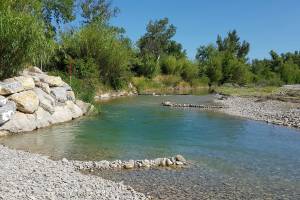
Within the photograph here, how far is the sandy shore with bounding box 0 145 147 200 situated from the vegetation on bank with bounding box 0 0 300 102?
1178 cm

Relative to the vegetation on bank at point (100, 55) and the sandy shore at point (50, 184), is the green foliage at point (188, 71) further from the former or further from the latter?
the sandy shore at point (50, 184)

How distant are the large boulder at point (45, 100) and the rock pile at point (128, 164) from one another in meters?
9.83

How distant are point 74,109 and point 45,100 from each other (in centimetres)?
374

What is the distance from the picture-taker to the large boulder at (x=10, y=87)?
20109 mm

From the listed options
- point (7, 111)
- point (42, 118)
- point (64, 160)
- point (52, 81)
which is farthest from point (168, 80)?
point (64, 160)

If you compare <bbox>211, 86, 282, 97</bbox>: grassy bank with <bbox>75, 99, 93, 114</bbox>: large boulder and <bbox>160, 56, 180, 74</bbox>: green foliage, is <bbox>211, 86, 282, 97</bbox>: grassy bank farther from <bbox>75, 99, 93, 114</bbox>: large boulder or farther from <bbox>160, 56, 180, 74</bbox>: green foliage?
<bbox>75, 99, 93, 114</bbox>: large boulder

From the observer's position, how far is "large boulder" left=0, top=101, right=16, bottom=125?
1883cm

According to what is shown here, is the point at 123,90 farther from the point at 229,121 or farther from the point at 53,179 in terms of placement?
the point at 53,179

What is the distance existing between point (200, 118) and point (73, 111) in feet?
28.2

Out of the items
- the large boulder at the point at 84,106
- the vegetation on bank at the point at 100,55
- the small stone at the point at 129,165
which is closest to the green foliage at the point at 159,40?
the vegetation on bank at the point at 100,55

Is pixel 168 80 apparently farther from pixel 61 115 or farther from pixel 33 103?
pixel 33 103

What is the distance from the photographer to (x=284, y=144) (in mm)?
18906

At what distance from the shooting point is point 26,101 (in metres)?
20.9

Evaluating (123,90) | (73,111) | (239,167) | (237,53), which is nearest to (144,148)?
(239,167)
